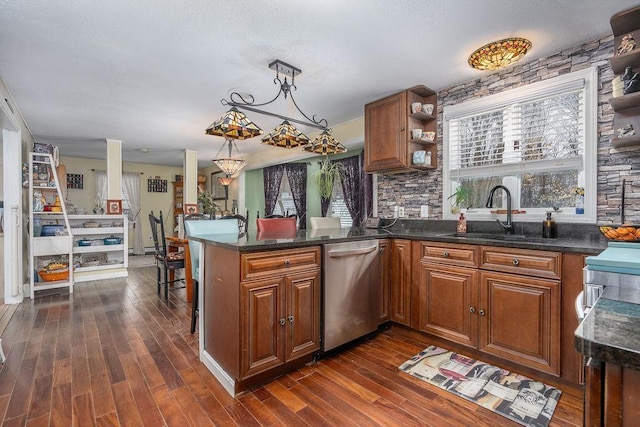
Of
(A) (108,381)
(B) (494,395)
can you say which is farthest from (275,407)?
(B) (494,395)

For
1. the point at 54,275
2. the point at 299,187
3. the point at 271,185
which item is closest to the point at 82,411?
the point at 54,275

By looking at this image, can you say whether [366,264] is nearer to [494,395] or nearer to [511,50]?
[494,395]

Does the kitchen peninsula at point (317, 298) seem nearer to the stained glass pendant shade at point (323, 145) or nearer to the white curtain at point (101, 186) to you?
the stained glass pendant shade at point (323, 145)

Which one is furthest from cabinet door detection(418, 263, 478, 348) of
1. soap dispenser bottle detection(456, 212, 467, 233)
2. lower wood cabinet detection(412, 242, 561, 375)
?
soap dispenser bottle detection(456, 212, 467, 233)

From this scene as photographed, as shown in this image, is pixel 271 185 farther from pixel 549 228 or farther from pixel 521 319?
pixel 521 319

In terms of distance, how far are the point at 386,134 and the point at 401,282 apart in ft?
4.99

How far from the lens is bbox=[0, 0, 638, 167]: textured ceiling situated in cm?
192

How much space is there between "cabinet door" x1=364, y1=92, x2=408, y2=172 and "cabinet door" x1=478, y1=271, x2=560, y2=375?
4.69 feet

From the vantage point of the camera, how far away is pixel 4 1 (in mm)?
1849

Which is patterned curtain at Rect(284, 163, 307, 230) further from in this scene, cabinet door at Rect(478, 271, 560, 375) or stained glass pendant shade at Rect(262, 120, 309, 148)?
cabinet door at Rect(478, 271, 560, 375)

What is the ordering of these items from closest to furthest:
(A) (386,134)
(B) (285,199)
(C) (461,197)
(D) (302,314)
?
(D) (302,314) → (C) (461,197) → (A) (386,134) → (B) (285,199)

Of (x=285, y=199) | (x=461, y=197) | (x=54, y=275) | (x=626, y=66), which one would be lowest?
(x=54, y=275)

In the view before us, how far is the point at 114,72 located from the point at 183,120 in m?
1.51

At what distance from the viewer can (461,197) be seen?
9.71 ft
